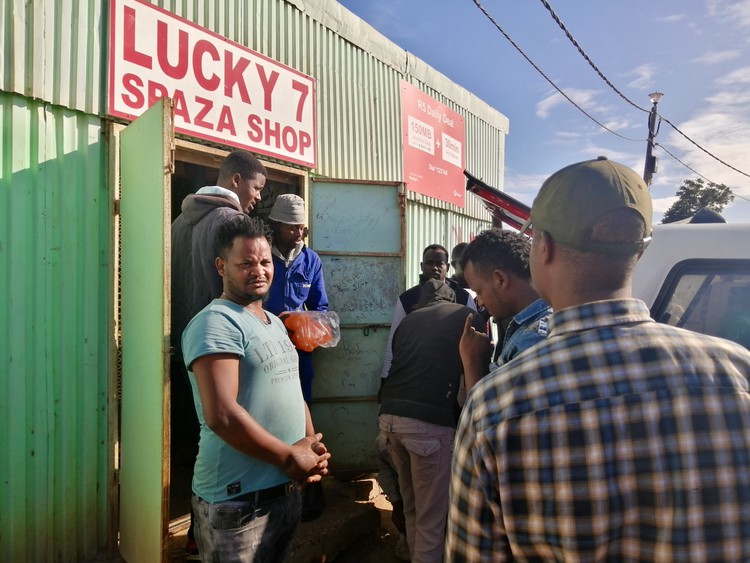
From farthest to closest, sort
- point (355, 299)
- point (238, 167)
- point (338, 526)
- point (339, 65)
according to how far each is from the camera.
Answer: point (339, 65)
point (355, 299)
point (338, 526)
point (238, 167)

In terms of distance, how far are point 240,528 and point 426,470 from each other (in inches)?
53.2

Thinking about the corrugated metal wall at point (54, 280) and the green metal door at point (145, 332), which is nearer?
the green metal door at point (145, 332)

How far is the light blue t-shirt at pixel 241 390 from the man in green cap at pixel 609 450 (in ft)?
3.46

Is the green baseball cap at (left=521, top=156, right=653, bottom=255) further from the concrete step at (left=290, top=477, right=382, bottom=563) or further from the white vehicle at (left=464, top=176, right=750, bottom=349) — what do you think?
the concrete step at (left=290, top=477, right=382, bottom=563)

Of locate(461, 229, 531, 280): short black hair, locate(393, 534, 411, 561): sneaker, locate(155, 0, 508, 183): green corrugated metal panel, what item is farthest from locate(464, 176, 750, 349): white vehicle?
locate(155, 0, 508, 183): green corrugated metal panel

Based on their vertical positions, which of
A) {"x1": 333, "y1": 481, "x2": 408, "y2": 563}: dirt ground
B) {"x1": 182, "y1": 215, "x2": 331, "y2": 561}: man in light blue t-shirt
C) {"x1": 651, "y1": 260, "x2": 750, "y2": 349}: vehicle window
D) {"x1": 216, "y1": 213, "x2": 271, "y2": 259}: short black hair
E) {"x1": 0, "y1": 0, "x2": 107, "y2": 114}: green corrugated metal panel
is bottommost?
{"x1": 333, "y1": 481, "x2": 408, "y2": 563}: dirt ground

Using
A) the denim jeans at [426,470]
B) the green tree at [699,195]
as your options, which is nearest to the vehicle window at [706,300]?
the denim jeans at [426,470]

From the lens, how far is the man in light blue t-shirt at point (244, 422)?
1.74 metres

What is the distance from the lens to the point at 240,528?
1.78 metres

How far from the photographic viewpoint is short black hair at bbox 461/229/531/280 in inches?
81.0

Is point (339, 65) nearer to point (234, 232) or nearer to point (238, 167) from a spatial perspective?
point (238, 167)

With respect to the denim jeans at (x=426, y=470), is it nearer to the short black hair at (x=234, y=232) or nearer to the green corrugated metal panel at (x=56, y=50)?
the short black hair at (x=234, y=232)

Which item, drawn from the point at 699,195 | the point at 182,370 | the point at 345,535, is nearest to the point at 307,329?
the point at 182,370

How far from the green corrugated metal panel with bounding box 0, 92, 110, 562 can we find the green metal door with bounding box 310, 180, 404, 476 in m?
1.82
